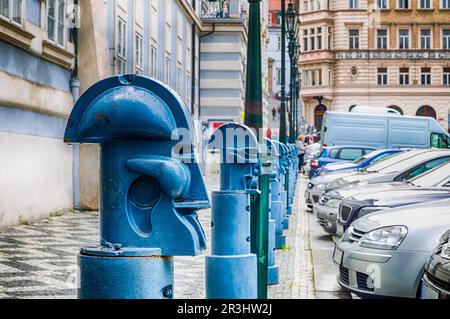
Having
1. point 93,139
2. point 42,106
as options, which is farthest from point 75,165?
point 93,139

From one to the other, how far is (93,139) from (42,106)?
11.6m

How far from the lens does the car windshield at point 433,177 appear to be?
403 inches

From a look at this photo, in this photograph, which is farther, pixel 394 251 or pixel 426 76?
pixel 426 76

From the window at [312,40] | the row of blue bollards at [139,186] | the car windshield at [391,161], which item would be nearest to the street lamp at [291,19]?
the car windshield at [391,161]

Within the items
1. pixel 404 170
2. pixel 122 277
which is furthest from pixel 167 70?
pixel 122 277

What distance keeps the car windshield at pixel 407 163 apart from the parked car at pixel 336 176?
0.79ft

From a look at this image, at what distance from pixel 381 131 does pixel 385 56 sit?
4842 centimetres

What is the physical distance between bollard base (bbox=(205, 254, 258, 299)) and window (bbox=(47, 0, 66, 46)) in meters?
10.9

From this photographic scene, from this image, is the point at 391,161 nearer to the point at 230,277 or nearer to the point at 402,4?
the point at 230,277

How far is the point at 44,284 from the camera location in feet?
25.0

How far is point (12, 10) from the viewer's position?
41.1 ft

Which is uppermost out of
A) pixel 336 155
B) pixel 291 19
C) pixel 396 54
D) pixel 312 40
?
pixel 312 40

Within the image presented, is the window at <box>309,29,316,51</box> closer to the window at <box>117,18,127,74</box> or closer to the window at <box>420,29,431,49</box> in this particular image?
the window at <box>420,29,431,49</box>

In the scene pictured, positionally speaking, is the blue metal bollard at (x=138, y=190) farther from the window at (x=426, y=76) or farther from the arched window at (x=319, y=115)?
the window at (x=426, y=76)
